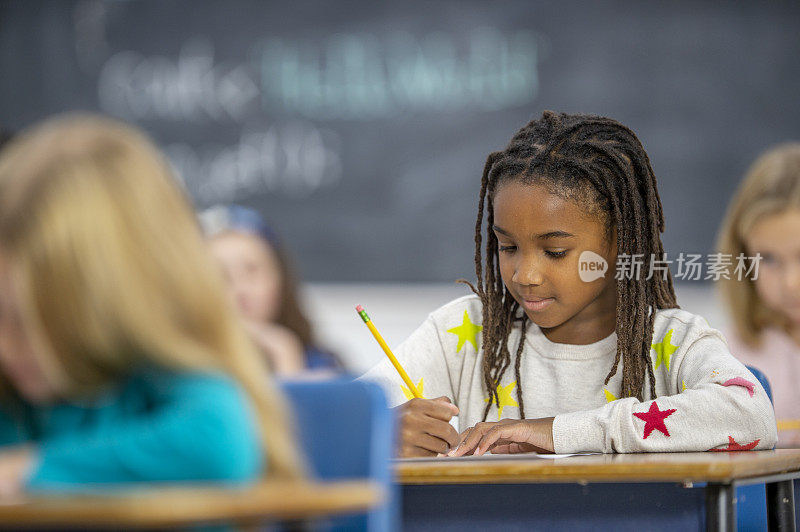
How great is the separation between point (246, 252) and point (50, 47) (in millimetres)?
1305

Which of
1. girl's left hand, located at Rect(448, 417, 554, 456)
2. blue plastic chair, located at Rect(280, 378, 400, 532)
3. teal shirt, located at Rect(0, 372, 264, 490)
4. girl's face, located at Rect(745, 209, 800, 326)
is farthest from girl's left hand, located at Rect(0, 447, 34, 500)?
girl's face, located at Rect(745, 209, 800, 326)

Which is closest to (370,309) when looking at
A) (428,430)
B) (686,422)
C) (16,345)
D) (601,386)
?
(601,386)

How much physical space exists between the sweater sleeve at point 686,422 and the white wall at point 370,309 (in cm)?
192

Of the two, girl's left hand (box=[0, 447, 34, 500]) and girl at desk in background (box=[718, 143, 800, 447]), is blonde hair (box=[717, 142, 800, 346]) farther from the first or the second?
girl's left hand (box=[0, 447, 34, 500])

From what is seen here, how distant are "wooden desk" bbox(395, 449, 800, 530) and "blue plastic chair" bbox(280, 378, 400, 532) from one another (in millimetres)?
200

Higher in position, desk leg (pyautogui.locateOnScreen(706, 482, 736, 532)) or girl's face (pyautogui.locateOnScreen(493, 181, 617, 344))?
girl's face (pyautogui.locateOnScreen(493, 181, 617, 344))

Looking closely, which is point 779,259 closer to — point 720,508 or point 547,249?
point 547,249

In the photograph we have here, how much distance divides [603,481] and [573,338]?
71 cm

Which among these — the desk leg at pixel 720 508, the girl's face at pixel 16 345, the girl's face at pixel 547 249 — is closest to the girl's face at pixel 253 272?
the girl's face at pixel 547 249

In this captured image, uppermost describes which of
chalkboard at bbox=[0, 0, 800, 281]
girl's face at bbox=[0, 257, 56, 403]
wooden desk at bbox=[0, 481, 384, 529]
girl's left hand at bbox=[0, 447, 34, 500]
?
chalkboard at bbox=[0, 0, 800, 281]

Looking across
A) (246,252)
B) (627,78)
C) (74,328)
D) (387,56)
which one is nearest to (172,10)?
(387,56)

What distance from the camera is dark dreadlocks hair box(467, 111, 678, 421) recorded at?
2.17 metres

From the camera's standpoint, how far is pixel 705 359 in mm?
2039

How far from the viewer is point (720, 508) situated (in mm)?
1576
